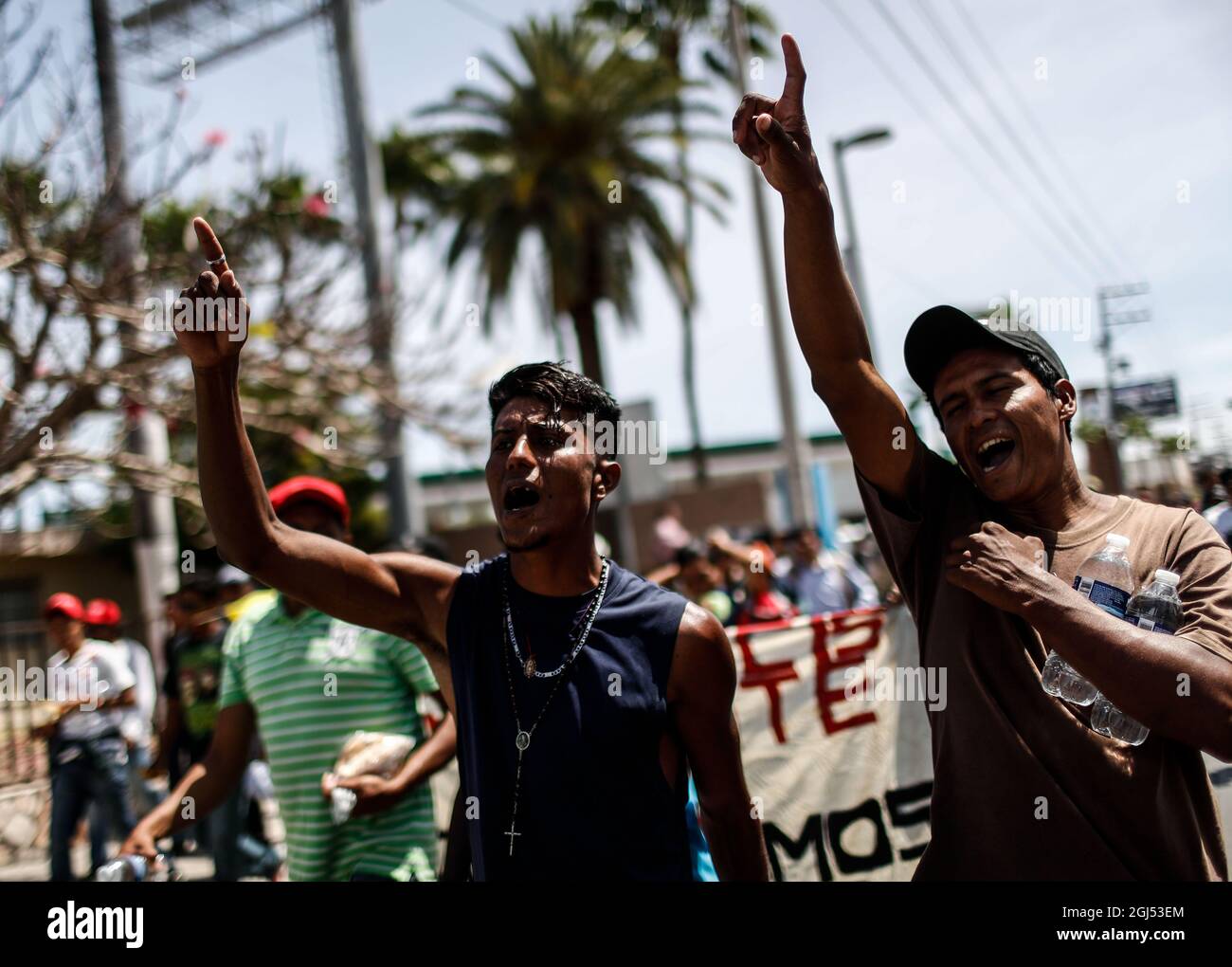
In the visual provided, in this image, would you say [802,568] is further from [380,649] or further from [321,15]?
[321,15]

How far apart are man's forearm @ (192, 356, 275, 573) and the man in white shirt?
6.35m

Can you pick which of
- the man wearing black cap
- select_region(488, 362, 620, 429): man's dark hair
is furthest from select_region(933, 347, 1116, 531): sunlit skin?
select_region(488, 362, 620, 429): man's dark hair

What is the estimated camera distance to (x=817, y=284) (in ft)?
6.39

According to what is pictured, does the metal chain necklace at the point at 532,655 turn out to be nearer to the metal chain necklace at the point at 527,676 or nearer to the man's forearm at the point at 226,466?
the metal chain necklace at the point at 527,676

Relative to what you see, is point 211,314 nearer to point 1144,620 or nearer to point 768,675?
point 1144,620

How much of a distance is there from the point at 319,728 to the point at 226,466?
4.19 feet

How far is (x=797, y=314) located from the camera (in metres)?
1.97

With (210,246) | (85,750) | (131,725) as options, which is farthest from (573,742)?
(131,725)

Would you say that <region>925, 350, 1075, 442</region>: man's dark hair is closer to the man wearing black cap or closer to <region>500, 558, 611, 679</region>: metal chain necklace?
the man wearing black cap

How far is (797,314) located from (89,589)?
77.2ft

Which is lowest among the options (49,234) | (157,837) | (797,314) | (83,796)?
(83,796)

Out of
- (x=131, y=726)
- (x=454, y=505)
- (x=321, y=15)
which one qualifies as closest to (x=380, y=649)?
(x=131, y=726)

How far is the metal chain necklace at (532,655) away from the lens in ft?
6.89

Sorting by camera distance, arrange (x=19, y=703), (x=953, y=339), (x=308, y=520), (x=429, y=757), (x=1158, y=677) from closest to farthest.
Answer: (x=1158, y=677) < (x=953, y=339) < (x=429, y=757) < (x=308, y=520) < (x=19, y=703)
